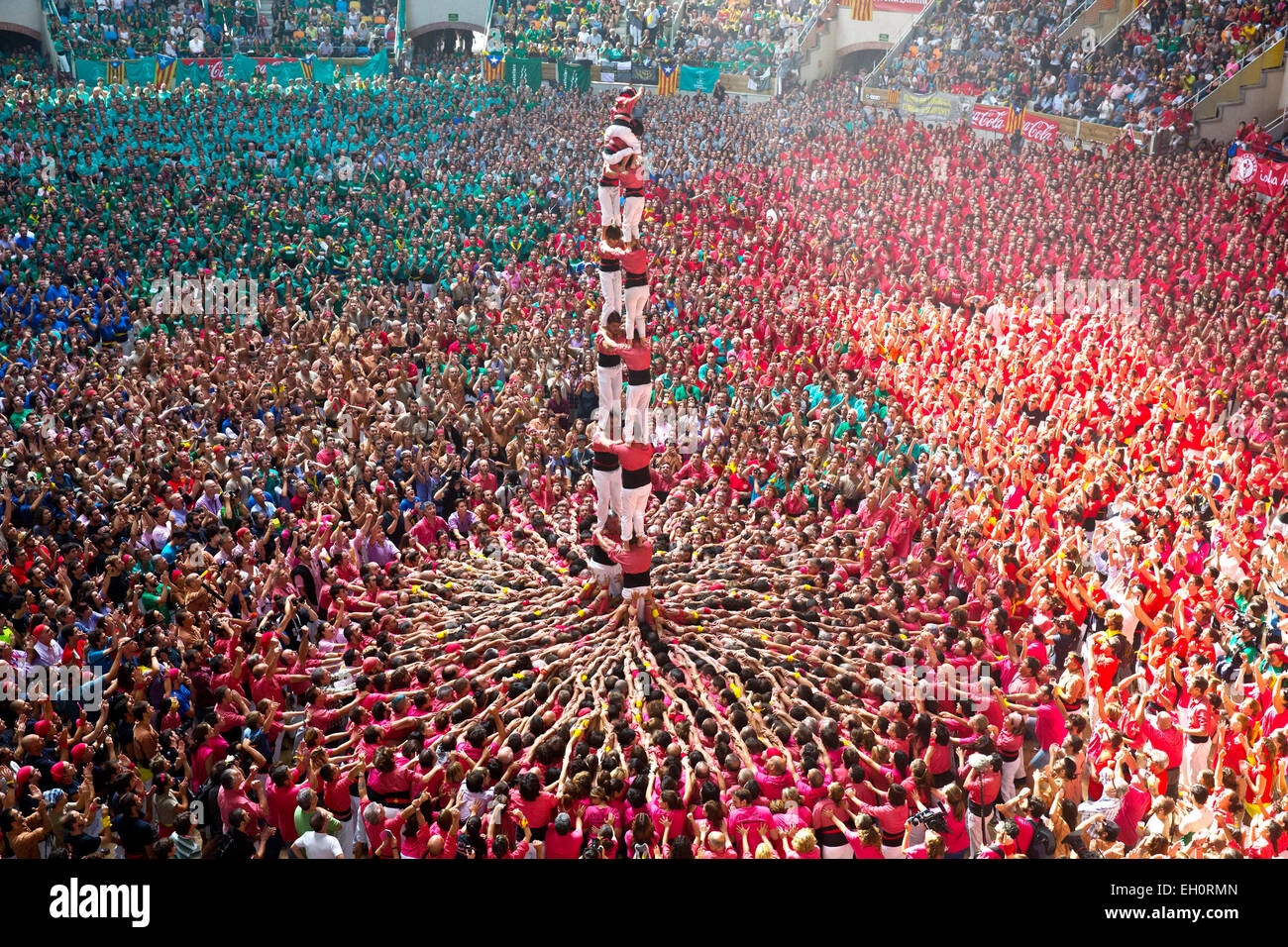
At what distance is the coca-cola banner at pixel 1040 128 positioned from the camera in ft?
82.0

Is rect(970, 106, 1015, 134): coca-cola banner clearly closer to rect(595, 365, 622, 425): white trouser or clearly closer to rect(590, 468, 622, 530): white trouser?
rect(595, 365, 622, 425): white trouser

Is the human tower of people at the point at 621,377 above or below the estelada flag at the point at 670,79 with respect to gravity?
below

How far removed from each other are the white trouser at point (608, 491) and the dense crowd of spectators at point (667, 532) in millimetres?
773

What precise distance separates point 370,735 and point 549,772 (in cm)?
118

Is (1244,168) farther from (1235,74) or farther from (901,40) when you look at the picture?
(901,40)

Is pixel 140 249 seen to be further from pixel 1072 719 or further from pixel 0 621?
pixel 1072 719

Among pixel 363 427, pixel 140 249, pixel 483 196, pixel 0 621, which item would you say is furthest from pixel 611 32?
pixel 0 621

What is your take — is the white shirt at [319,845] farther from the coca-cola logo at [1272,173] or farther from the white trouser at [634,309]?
the coca-cola logo at [1272,173]

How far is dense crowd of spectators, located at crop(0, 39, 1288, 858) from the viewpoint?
22.2 feet

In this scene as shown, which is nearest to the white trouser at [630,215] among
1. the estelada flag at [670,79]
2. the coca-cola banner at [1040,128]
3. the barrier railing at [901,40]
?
the coca-cola banner at [1040,128]

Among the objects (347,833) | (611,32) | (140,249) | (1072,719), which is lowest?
(347,833)

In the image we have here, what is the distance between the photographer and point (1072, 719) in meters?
6.92

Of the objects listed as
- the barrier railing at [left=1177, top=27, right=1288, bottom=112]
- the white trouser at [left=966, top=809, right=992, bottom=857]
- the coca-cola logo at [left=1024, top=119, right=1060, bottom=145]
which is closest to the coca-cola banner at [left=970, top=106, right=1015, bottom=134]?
the coca-cola logo at [left=1024, top=119, right=1060, bottom=145]

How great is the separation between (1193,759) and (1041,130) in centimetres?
2135
